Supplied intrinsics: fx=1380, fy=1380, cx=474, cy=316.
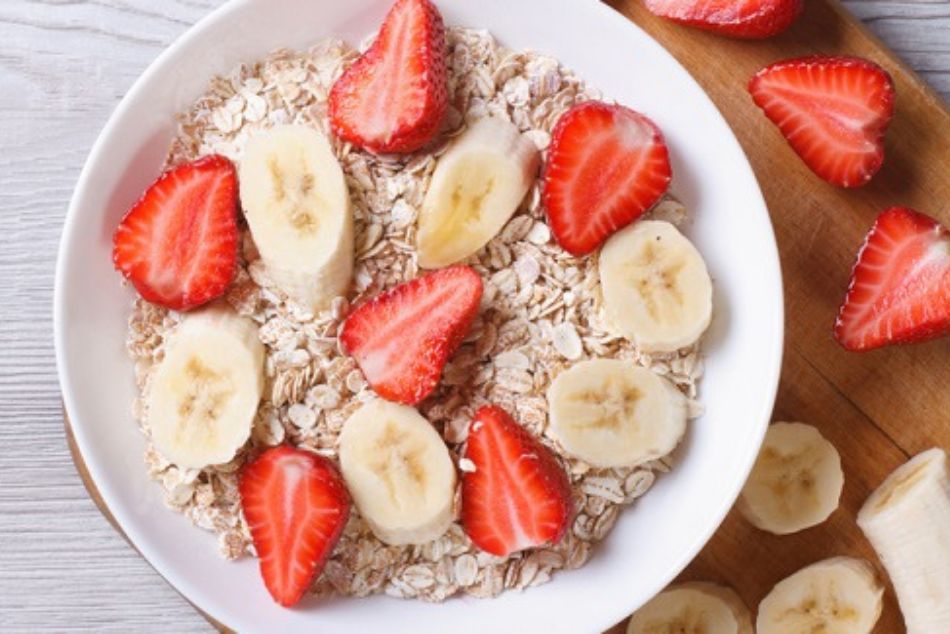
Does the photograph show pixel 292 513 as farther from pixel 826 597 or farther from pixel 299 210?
pixel 826 597

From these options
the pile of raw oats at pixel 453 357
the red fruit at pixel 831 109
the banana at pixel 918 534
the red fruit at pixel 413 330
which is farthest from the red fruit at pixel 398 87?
the banana at pixel 918 534

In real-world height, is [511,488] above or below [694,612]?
above

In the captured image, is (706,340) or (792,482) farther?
(792,482)

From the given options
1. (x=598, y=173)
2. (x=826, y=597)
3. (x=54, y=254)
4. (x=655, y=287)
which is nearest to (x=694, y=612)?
(x=826, y=597)

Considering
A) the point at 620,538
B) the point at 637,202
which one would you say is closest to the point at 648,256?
the point at 637,202

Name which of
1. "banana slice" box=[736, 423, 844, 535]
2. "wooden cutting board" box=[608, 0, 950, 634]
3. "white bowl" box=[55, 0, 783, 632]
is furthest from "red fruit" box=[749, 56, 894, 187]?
"banana slice" box=[736, 423, 844, 535]

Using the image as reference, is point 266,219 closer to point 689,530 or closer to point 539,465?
point 539,465

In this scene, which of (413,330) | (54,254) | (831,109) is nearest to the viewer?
(413,330)
